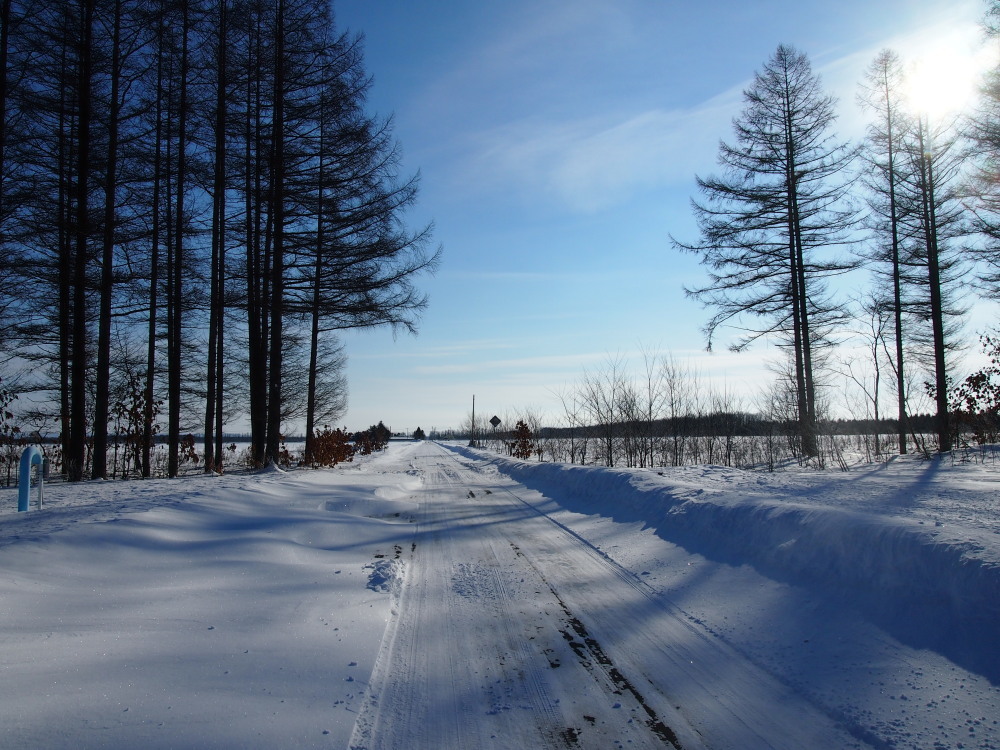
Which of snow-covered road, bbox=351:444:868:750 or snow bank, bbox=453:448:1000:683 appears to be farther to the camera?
snow bank, bbox=453:448:1000:683

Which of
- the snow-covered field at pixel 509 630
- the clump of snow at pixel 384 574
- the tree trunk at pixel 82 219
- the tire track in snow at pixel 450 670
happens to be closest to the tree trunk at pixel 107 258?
the tree trunk at pixel 82 219

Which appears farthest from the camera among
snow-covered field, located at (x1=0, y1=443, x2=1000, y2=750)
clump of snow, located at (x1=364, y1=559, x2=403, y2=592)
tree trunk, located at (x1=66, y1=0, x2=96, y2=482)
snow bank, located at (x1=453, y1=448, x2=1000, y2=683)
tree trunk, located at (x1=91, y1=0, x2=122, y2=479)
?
tree trunk, located at (x1=91, y1=0, x2=122, y2=479)

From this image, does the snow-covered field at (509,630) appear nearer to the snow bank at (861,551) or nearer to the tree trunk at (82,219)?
the snow bank at (861,551)

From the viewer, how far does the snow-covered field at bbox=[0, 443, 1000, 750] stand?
9.27 feet

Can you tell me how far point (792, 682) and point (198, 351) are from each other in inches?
763

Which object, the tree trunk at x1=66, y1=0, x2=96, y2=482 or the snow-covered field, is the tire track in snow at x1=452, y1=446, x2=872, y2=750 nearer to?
the snow-covered field

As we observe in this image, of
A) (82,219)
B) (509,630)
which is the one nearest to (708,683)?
(509,630)

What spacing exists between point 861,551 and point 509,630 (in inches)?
125

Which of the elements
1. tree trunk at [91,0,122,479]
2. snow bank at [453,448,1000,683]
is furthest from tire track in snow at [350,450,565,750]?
tree trunk at [91,0,122,479]

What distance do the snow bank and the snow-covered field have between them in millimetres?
21

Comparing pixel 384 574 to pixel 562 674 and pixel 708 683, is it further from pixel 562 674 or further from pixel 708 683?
pixel 708 683

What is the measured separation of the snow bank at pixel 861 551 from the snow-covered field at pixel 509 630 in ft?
0.07

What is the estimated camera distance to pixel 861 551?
4809mm

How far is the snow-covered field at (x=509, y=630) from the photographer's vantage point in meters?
2.82
